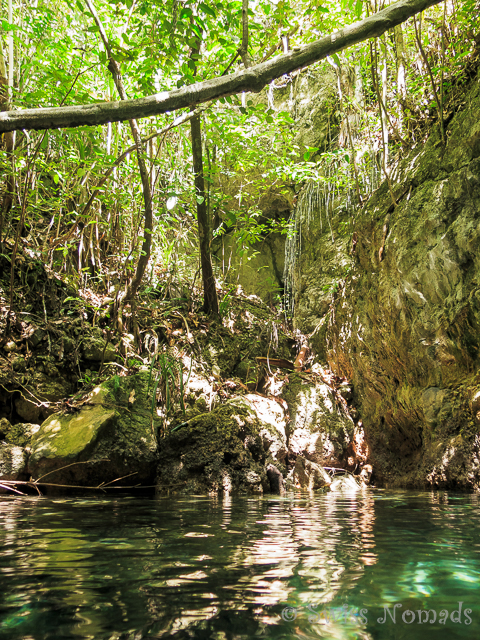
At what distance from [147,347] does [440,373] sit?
4.08m

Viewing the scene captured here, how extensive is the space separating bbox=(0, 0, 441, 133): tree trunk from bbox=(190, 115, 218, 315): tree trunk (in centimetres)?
376

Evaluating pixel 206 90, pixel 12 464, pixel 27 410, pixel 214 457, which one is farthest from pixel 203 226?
pixel 206 90

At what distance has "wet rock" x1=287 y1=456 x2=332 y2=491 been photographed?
15.3ft

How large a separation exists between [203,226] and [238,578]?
6.01m

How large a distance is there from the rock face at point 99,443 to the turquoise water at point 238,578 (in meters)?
1.85

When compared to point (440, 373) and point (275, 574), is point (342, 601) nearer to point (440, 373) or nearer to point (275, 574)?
point (275, 574)

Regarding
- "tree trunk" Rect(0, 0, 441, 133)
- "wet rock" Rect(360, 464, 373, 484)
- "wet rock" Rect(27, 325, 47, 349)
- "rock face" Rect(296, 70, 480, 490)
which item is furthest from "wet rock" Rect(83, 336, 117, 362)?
"tree trunk" Rect(0, 0, 441, 133)

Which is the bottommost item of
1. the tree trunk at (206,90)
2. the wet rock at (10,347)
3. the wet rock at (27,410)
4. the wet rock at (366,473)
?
the wet rock at (366,473)

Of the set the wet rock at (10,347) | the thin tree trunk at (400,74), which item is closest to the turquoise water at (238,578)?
the wet rock at (10,347)

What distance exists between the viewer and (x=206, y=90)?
1.78 m

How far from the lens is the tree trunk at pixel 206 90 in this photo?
63.7 inches

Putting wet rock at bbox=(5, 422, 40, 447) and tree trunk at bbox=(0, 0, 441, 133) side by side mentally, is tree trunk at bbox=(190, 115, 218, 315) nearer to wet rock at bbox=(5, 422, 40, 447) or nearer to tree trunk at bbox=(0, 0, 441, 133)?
wet rock at bbox=(5, 422, 40, 447)

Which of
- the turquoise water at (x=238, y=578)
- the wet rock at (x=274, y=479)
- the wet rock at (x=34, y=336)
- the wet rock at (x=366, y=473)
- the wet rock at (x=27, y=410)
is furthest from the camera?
the wet rock at (x=34, y=336)

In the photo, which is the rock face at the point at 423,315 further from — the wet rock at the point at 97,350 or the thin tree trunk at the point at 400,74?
the wet rock at the point at 97,350
